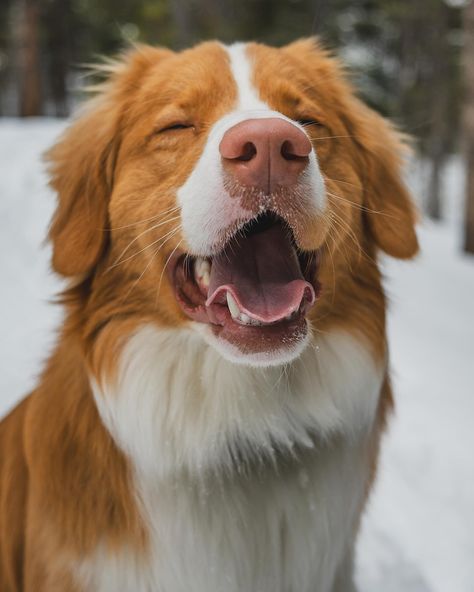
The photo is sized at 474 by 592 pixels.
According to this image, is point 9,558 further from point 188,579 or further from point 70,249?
point 70,249

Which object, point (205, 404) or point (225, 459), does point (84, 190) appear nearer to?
point (205, 404)

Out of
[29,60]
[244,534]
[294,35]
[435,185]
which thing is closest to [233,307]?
[244,534]

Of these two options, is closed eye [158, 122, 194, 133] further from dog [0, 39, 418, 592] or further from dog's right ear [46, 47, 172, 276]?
dog's right ear [46, 47, 172, 276]

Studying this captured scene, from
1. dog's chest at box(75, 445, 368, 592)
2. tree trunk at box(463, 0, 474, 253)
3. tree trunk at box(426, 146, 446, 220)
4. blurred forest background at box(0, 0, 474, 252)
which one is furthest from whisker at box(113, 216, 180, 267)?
tree trunk at box(426, 146, 446, 220)

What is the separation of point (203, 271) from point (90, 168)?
68 cm

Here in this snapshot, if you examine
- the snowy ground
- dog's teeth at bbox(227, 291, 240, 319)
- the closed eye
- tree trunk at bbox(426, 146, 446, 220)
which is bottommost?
tree trunk at bbox(426, 146, 446, 220)

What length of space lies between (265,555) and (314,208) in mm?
1192

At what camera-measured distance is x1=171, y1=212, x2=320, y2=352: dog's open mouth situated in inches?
73.8

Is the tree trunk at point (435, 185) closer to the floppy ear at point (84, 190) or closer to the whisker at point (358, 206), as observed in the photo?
the whisker at point (358, 206)

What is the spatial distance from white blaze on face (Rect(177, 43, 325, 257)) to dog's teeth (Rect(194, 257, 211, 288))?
108mm

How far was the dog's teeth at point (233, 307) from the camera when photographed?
6.17 ft

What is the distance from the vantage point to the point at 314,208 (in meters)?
1.84

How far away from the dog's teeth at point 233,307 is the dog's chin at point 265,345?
46 mm

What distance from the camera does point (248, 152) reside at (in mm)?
1699
